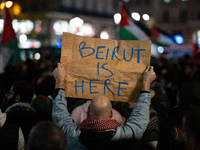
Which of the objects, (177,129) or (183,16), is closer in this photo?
(177,129)

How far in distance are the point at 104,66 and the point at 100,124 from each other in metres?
0.73

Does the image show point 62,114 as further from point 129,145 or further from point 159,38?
point 159,38

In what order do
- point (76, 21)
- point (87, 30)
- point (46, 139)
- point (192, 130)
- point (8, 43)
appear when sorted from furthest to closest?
point (87, 30) → point (76, 21) → point (8, 43) → point (192, 130) → point (46, 139)

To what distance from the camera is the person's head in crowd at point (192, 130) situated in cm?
190

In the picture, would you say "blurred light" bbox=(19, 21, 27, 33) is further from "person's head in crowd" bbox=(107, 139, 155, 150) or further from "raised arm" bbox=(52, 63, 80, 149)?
"person's head in crowd" bbox=(107, 139, 155, 150)

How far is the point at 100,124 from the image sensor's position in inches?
91.0

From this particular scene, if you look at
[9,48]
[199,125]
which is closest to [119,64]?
[199,125]

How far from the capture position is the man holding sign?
7.49 ft

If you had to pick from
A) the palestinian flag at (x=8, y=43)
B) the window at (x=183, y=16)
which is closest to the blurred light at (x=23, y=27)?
the window at (x=183, y=16)

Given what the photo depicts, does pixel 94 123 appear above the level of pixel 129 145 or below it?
below

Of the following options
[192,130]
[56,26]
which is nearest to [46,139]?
[192,130]

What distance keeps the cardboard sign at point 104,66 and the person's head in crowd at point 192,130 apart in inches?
31.2

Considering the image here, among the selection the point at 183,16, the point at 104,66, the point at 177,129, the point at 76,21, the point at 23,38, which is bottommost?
the point at 177,129

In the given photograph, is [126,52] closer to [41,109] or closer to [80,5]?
[41,109]
